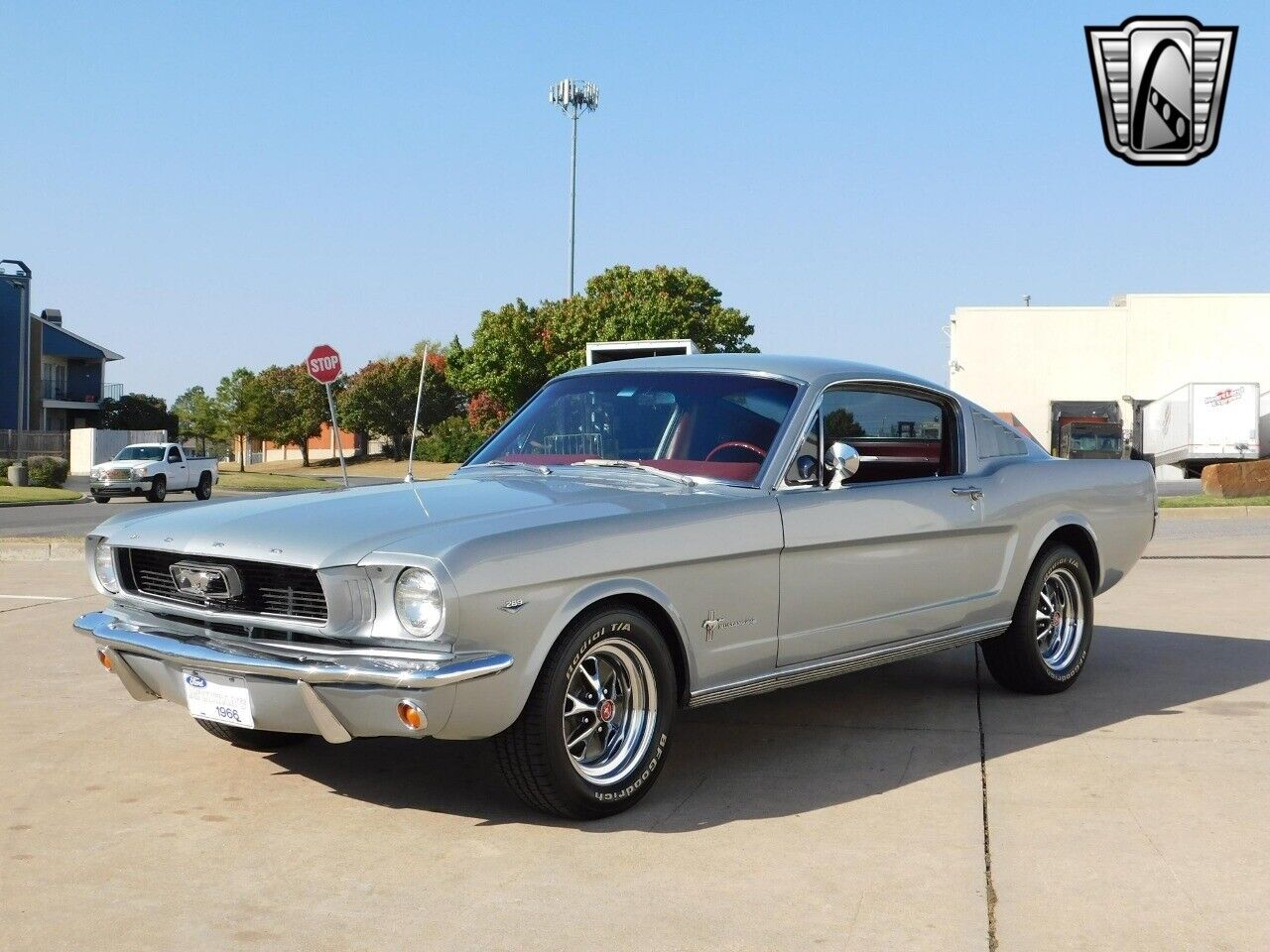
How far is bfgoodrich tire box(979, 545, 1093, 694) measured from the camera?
6.75 meters

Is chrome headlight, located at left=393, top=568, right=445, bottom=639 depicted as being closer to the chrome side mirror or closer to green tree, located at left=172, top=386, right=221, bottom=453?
the chrome side mirror

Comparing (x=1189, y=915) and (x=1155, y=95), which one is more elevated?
(x=1155, y=95)

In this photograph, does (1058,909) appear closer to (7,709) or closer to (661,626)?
(661,626)

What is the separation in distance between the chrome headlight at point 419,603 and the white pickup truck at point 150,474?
29.4 metres

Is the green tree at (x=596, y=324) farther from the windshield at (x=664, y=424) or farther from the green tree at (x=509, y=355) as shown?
the windshield at (x=664, y=424)

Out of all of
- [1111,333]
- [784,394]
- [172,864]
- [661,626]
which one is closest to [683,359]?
[784,394]

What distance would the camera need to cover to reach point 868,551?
5.70 meters

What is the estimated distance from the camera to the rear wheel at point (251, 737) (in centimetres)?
569

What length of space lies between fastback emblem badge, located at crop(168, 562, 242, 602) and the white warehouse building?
4969cm

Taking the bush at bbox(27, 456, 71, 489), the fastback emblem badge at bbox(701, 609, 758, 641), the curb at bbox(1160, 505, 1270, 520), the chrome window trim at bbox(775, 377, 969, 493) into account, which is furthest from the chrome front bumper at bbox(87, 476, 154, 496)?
the fastback emblem badge at bbox(701, 609, 758, 641)

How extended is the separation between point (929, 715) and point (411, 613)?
3002 mm

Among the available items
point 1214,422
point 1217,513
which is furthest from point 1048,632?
point 1214,422

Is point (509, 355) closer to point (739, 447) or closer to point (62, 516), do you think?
point (62, 516)

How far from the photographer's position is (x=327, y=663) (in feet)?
14.2
